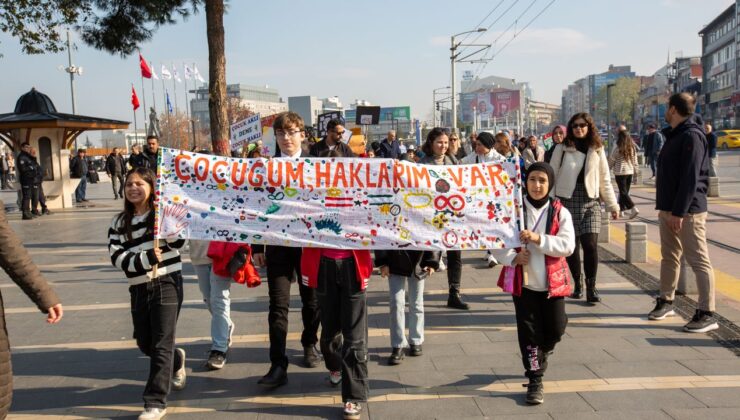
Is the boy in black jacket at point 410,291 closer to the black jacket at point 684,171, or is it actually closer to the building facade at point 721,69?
the black jacket at point 684,171

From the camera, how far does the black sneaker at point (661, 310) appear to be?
18.8 feet

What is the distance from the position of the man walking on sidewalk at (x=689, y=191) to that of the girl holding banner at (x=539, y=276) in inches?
67.2

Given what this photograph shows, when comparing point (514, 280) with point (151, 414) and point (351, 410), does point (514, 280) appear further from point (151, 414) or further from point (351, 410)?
point (151, 414)

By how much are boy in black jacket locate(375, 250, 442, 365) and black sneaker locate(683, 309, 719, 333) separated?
2.26 m

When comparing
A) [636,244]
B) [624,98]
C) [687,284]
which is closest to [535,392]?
[687,284]

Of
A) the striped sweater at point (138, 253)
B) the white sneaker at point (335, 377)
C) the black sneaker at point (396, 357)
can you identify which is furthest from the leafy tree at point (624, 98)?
the striped sweater at point (138, 253)

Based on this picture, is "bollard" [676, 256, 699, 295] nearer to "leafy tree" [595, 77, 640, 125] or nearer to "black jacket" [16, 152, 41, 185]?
"black jacket" [16, 152, 41, 185]

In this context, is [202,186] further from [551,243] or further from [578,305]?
[578,305]

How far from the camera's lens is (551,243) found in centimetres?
404

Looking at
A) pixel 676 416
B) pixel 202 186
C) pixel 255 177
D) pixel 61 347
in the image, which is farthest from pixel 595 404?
pixel 61 347

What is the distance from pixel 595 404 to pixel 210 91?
851 centimetres

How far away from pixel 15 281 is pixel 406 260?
2629 mm

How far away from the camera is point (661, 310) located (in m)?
5.75

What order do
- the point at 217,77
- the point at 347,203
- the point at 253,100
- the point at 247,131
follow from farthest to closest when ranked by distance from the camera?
the point at 253,100
the point at 247,131
the point at 217,77
the point at 347,203
